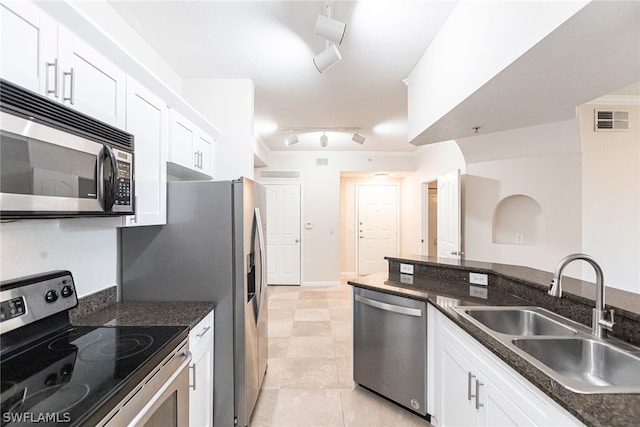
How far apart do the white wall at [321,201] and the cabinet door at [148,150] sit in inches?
157

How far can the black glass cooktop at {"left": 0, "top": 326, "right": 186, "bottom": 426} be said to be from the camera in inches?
31.5

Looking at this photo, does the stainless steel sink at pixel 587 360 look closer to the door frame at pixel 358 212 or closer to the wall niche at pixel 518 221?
the wall niche at pixel 518 221

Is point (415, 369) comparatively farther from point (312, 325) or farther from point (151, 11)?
point (151, 11)

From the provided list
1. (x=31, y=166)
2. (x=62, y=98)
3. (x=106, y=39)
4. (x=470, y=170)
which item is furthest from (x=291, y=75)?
(x=470, y=170)

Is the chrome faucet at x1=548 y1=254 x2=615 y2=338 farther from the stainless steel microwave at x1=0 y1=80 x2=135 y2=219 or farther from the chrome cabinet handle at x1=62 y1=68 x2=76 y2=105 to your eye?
the chrome cabinet handle at x1=62 y1=68 x2=76 y2=105

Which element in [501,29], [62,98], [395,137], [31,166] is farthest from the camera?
[395,137]

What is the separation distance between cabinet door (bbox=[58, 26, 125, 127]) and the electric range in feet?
2.52

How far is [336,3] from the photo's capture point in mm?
1771

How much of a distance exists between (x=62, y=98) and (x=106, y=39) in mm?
393

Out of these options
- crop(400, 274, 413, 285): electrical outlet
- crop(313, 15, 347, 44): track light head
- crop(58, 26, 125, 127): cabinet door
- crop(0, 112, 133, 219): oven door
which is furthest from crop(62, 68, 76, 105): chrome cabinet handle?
crop(400, 274, 413, 285): electrical outlet

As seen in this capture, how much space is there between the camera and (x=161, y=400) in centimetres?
114

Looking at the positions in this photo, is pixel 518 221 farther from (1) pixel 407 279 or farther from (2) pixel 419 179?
(2) pixel 419 179

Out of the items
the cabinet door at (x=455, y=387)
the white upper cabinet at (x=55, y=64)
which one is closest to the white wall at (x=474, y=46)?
the cabinet door at (x=455, y=387)

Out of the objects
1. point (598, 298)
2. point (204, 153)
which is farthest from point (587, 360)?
point (204, 153)
